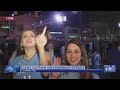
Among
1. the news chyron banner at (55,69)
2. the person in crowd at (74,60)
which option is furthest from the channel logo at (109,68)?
the person in crowd at (74,60)

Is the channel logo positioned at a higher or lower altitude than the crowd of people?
lower

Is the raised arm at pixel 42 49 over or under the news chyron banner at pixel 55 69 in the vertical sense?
over

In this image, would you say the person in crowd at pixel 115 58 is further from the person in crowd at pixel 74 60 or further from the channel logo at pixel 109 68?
the person in crowd at pixel 74 60

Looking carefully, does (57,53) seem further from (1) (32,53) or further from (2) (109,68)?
(2) (109,68)

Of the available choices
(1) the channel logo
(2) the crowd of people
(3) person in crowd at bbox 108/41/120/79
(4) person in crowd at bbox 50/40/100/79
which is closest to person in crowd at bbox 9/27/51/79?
(2) the crowd of people

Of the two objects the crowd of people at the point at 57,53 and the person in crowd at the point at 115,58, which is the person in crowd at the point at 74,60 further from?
the person in crowd at the point at 115,58

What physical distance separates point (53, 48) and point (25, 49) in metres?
0.63

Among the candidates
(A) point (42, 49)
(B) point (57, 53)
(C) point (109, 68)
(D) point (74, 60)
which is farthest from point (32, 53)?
(C) point (109, 68)

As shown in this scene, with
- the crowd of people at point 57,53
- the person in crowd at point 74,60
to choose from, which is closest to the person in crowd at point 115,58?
the crowd of people at point 57,53

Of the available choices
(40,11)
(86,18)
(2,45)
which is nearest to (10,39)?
(2,45)

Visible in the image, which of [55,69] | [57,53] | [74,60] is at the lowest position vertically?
[55,69]

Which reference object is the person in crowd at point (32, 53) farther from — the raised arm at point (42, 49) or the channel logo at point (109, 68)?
the channel logo at point (109, 68)

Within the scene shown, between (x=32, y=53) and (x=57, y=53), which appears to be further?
(x=32, y=53)

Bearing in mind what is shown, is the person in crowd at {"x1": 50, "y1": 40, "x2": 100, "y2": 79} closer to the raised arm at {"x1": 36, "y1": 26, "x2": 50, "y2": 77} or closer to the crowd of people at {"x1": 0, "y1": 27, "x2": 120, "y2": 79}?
the crowd of people at {"x1": 0, "y1": 27, "x2": 120, "y2": 79}
